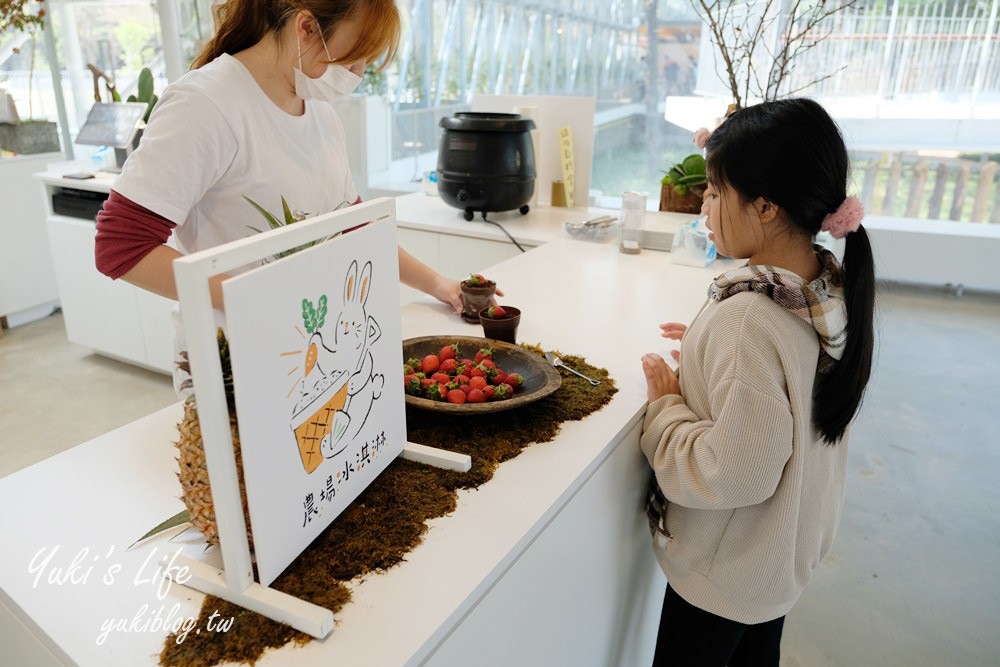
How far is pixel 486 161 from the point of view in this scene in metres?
2.48

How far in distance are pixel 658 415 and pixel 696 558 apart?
0.81 ft

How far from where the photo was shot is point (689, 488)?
3.40ft

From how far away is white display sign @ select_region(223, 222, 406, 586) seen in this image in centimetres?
64

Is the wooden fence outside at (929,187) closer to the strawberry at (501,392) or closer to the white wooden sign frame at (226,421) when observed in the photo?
the strawberry at (501,392)

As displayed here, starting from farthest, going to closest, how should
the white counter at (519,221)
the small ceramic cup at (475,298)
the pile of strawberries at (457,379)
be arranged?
the white counter at (519,221), the small ceramic cup at (475,298), the pile of strawberries at (457,379)

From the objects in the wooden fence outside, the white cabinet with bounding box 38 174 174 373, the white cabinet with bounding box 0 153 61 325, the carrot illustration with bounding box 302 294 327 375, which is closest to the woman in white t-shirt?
the carrot illustration with bounding box 302 294 327 375

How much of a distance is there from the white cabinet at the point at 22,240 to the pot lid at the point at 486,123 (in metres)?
2.62

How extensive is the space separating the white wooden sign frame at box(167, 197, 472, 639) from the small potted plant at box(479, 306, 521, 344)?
1.87 ft

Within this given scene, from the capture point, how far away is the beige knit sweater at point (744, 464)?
97 cm

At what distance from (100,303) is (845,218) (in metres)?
3.34

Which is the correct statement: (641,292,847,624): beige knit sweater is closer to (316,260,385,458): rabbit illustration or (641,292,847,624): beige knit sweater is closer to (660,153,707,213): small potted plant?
(316,260,385,458): rabbit illustration

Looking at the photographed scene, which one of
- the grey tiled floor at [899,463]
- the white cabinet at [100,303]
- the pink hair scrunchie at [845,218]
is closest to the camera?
the pink hair scrunchie at [845,218]

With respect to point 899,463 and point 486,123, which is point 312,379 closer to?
point 486,123

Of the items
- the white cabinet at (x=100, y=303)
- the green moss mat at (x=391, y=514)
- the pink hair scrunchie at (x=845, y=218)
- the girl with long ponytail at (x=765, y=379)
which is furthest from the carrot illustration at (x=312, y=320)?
the white cabinet at (x=100, y=303)
